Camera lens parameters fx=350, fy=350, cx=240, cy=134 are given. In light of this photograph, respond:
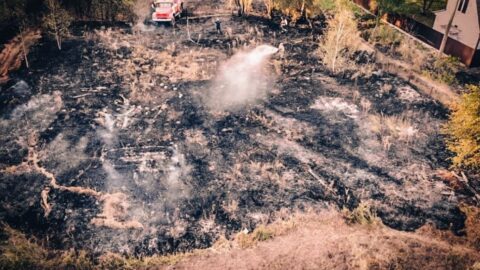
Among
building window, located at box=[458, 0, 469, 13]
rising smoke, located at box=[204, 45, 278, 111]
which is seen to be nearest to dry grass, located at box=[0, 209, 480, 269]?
rising smoke, located at box=[204, 45, 278, 111]

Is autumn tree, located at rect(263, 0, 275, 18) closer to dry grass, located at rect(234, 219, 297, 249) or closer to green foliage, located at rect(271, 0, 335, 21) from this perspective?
green foliage, located at rect(271, 0, 335, 21)

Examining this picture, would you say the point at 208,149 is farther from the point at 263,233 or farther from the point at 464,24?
the point at 464,24

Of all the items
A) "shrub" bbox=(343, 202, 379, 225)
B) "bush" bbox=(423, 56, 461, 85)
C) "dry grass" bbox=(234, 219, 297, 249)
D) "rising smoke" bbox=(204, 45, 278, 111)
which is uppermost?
"bush" bbox=(423, 56, 461, 85)

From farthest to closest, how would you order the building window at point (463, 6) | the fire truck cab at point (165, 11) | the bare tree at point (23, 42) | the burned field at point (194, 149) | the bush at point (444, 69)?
1. the fire truck cab at point (165, 11)
2. the bare tree at point (23, 42)
3. the building window at point (463, 6)
4. the bush at point (444, 69)
5. the burned field at point (194, 149)

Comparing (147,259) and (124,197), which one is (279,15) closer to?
(124,197)

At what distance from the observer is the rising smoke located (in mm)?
18109

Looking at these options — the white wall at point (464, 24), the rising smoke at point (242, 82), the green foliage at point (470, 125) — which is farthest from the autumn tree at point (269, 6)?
the green foliage at point (470, 125)

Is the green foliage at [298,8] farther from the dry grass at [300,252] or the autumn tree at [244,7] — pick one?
the dry grass at [300,252]

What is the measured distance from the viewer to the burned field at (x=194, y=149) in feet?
40.8

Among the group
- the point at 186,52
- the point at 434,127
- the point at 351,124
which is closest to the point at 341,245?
the point at 351,124

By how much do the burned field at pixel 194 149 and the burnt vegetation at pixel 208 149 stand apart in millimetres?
65

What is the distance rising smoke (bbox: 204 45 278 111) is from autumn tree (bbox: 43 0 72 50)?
11102 mm

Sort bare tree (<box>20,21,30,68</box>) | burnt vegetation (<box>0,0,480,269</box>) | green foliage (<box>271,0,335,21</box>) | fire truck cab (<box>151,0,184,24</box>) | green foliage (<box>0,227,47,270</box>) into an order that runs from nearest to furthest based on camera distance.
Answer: green foliage (<box>0,227,47,270</box>) < burnt vegetation (<box>0,0,480,269</box>) < bare tree (<box>20,21,30,68</box>) < fire truck cab (<box>151,0,184,24</box>) < green foliage (<box>271,0,335,21</box>)

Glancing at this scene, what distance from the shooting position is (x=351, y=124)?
16578mm
